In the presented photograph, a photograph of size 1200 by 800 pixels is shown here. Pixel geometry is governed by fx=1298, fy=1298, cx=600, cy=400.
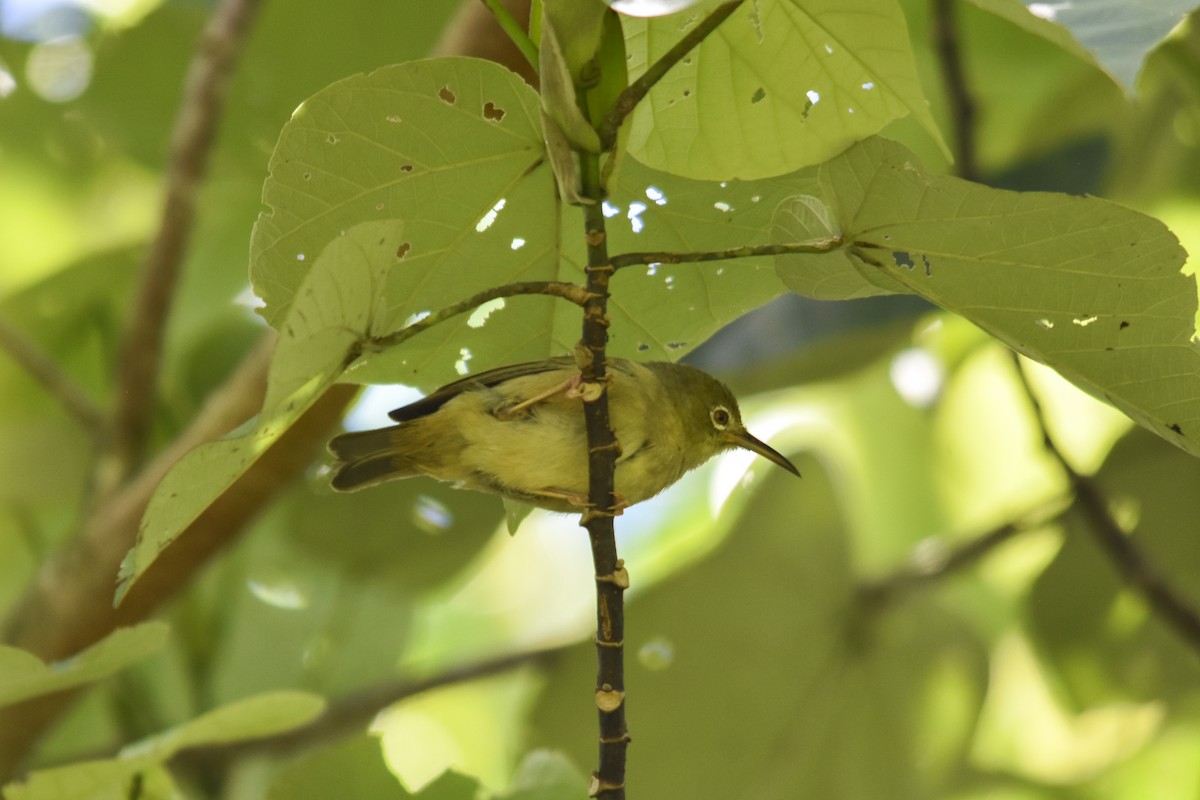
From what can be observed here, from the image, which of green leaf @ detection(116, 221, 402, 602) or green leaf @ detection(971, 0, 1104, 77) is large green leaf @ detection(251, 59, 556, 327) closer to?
green leaf @ detection(116, 221, 402, 602)

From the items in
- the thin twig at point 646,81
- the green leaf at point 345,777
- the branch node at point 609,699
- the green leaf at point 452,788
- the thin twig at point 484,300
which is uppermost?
the thin twig at point 646,81

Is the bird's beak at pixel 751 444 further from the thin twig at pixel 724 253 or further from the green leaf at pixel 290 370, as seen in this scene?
the green leaf at pixel 290 370

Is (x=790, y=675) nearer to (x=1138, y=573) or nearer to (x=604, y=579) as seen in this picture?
(x=1138, y=573)

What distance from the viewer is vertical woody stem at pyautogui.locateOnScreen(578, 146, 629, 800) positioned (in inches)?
73.0

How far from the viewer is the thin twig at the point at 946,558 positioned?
4.59 meters

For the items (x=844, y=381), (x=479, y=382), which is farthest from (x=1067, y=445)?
(x=479, y=382)

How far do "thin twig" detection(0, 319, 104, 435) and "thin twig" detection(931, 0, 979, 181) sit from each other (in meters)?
2.79

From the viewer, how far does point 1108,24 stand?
4.60 ft

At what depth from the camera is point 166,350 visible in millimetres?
4641

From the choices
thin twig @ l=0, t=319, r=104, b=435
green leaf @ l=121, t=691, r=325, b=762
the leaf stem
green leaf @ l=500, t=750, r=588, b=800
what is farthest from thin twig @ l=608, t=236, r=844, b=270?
thin twig @ l=0, t=319, r=104, b=435

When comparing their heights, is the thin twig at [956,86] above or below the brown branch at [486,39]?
above

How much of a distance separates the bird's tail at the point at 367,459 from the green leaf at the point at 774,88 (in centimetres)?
123

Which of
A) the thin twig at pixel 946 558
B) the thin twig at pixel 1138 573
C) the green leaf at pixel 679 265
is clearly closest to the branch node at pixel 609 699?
the green leaf at pixel 679 265

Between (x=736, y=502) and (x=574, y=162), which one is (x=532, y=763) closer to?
(x=574, y=162)
